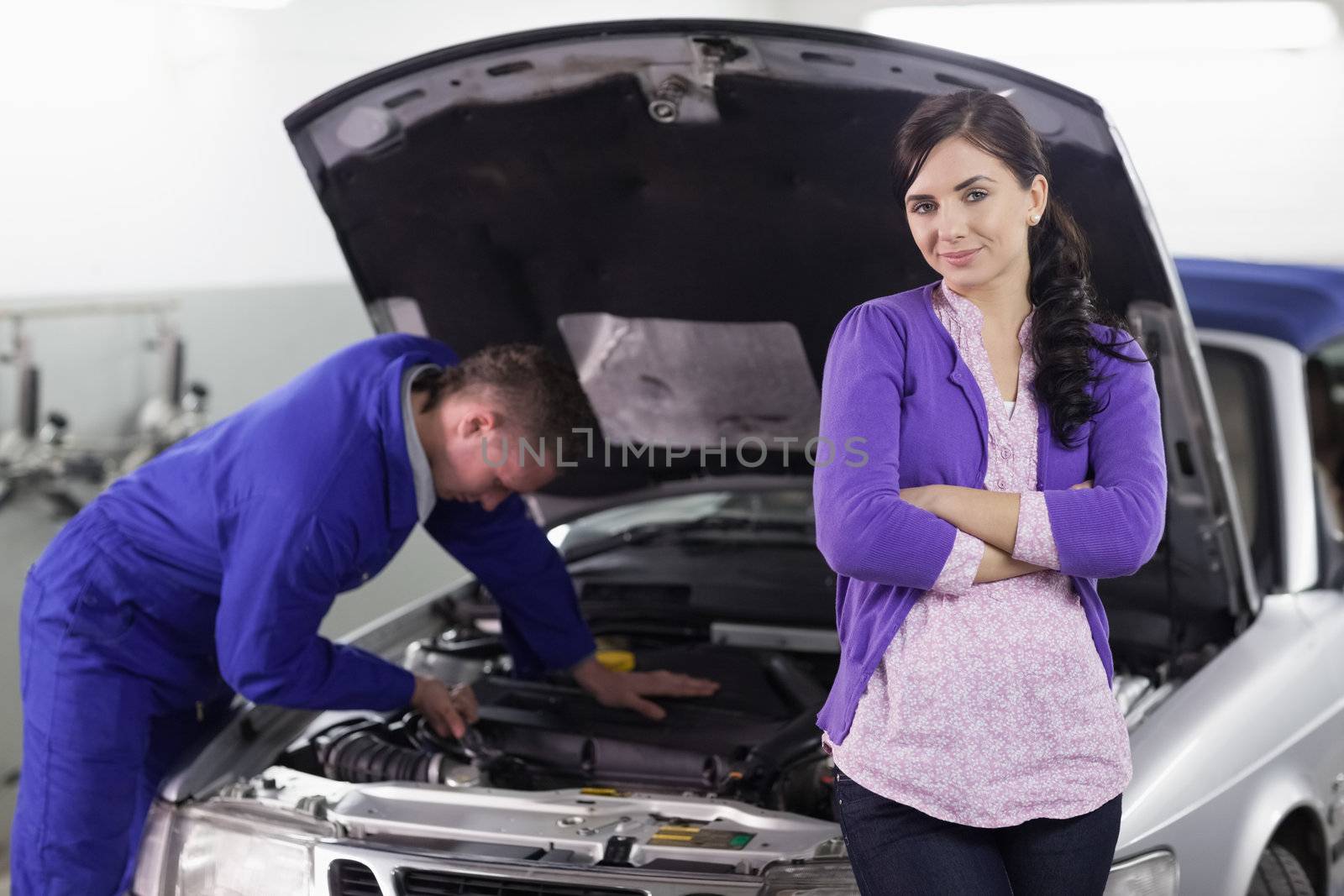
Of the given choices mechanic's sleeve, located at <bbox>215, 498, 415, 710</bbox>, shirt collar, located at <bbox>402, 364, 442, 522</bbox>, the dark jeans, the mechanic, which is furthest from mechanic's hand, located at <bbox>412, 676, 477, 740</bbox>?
the dark jeans

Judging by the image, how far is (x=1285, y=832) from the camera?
6.06 ft

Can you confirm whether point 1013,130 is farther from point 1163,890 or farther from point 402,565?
point 402,565

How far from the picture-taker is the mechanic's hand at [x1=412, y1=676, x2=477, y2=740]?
1910mm

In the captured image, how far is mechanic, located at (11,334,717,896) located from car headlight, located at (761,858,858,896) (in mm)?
647

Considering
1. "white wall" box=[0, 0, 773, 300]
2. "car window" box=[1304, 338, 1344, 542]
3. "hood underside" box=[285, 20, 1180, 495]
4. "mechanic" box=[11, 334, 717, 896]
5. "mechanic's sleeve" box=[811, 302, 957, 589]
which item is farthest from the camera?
"white wall" box=[0, 0, 773, 300]

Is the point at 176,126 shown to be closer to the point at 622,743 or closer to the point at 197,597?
the point at 197,597

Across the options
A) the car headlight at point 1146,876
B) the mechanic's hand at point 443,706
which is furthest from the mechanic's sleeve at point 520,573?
the car headlight at point 1146,876

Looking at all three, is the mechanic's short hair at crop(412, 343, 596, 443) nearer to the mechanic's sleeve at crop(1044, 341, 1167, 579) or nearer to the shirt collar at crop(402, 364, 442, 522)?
the shirt collar at crop(402, 364, 442, 522)

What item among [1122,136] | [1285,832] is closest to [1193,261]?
[1285,832]

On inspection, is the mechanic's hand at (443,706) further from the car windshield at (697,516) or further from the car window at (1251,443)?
the car window at (1251,443)

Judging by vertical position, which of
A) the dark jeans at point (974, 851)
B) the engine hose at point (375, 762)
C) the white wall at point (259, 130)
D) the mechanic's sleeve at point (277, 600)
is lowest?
the dark jeans at point (974, 851)

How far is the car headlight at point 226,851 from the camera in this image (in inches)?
63.6

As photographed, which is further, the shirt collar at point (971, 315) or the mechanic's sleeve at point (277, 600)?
the mechanic's sleeve at point (277, 600)

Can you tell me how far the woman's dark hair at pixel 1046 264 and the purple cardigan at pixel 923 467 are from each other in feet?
0.06
